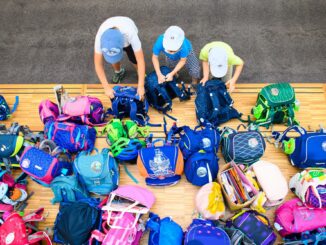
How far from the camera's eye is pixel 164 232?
2.72 meters

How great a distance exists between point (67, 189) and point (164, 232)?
99cm

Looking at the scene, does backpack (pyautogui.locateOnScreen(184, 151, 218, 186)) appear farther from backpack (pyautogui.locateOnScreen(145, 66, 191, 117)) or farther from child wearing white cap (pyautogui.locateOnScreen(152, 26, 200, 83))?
child wearing white cap (pyautogui.locateOnScreen(152, 26, 200, 83))

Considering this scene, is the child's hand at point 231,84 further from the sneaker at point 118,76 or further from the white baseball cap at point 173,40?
the sneaker at point 118,76

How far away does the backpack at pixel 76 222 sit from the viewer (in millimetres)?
2701

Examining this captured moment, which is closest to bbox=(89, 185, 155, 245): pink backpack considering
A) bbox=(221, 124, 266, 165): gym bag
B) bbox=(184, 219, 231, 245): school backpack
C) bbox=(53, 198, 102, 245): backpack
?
bbox=(53, 198, 102, 245): backpack

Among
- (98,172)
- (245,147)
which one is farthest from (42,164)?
(245,147)

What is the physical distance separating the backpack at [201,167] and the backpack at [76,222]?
3.03ft

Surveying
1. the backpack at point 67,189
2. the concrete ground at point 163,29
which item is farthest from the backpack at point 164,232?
the concrete ground at point 163,29

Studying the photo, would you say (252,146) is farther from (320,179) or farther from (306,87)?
(306,87)

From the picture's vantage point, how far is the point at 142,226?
285cm

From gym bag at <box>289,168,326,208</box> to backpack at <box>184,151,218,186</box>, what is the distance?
2.50 feet

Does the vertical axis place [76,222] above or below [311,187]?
below

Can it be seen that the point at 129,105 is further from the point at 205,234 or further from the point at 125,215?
the point at 205,234

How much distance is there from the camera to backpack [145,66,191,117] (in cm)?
360
